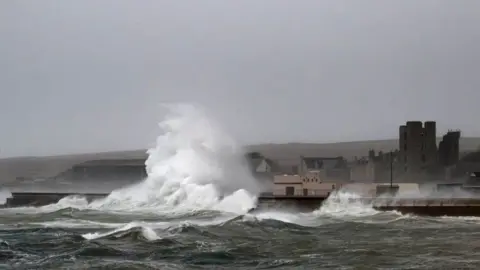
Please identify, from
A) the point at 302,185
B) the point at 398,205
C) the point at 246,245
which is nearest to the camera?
the point at 246,245

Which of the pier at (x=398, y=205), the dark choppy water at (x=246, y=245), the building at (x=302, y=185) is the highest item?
the building at (x=302, y=185)

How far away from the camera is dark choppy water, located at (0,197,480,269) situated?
13.9 metres

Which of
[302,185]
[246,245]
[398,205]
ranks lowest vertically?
[246,245]

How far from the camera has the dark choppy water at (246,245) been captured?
45.4ft

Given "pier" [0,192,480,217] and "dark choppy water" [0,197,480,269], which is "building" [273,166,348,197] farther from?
"dark choppy water" [0,197,480,269]

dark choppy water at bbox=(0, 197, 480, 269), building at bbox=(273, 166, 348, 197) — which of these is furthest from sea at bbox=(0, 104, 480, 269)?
building at bbox=(273, 166, 348, 197)

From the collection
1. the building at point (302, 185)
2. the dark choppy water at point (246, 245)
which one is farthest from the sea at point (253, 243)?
the building at point (302, 185)

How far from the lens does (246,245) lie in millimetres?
16891

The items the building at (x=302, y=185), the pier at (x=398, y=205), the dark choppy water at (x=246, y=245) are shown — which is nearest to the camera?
the dark choppy water at (x=246, y=245)

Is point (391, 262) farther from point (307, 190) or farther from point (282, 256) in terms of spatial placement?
point (307, 190)

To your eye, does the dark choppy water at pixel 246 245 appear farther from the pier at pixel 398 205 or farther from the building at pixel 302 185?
the building at pixel 302 185

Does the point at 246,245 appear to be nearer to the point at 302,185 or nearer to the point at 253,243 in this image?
the point at 253,243

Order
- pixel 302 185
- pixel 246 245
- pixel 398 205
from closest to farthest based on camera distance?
pixel 246 245, pixel 398 205, pixel 302 185

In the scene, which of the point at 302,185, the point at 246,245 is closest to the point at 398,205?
the point at 302,185
